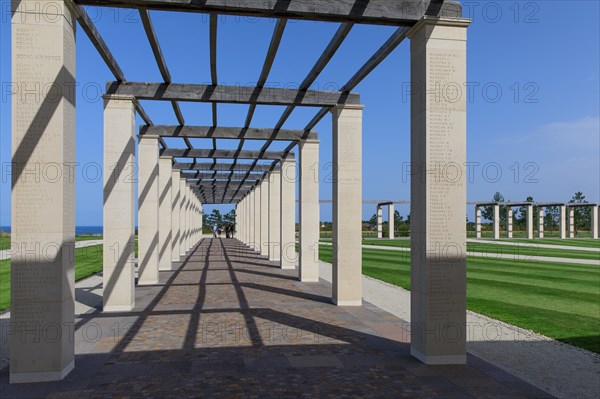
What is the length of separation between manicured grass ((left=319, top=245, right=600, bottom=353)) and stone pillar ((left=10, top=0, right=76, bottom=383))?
9143 millimetres

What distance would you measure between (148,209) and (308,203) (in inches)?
229

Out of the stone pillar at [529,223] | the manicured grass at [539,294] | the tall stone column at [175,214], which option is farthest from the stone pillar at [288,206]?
the stone pillar at [529,223]

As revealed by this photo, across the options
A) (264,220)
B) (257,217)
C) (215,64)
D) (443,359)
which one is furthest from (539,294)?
(257,217)

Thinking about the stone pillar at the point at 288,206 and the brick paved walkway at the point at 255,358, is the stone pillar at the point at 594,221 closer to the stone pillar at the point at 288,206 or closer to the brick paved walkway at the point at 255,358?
the stone pillar at the point at 288,206

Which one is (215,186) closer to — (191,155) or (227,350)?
(191,155)

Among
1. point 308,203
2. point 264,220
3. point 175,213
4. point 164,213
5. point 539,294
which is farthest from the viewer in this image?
point 264,220

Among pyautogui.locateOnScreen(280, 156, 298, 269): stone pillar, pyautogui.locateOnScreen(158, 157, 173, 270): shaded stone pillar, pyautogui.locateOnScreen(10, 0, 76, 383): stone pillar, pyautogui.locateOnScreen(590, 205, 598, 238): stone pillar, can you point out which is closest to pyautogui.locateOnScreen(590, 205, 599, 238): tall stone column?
pyautogui.locateOnScreen(590, 205, 598, 238): stone pillar

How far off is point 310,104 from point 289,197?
988cm

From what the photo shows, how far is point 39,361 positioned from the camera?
7109 millimetres

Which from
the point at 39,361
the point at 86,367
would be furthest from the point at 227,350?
the point at 39,361

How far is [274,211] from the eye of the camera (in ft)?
89.5

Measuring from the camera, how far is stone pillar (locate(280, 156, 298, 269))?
2350cm

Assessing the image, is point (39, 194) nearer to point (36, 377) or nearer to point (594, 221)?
point (36, 377)

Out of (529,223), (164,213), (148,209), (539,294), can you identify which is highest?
(148,209)
